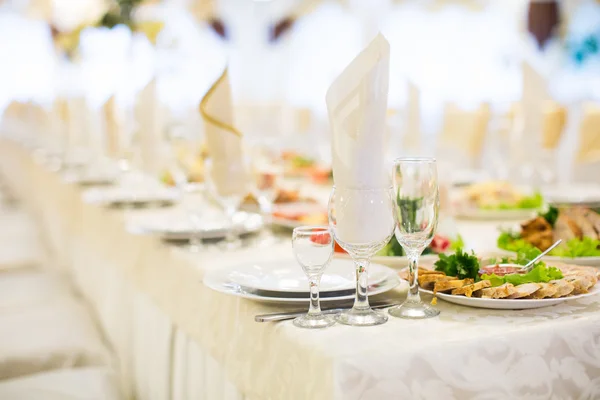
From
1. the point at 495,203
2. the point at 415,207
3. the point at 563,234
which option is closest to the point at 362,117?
the point at 415,207

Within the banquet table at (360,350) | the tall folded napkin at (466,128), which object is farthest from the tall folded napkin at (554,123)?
the banquet table at (360,350)

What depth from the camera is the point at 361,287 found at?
3.28 ft

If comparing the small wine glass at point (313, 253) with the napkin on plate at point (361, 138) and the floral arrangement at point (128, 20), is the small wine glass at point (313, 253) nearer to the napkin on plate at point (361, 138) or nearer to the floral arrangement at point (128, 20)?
the napkin on plate at point (361, 138)

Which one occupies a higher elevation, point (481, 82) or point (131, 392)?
point (481, 82)

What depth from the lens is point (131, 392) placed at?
2.13 meters

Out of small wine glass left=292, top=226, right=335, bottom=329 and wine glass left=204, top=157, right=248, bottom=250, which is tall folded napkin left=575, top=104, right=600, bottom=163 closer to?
wine glass left=204, top=157, right=248, bottom=250

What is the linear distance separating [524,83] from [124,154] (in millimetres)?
1765

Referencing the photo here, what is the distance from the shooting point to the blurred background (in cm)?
982

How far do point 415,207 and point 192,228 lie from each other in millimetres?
813

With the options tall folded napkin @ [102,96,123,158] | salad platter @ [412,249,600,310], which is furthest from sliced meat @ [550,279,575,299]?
tall folded napkin @ [102,96,123,158]

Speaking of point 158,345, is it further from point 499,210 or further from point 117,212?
point 499,210

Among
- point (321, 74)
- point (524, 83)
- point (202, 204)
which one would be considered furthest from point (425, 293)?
point (321, 74)

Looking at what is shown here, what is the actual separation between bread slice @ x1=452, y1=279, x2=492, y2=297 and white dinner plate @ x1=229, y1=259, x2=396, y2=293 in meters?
0.13

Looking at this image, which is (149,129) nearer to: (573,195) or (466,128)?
(573,195)
